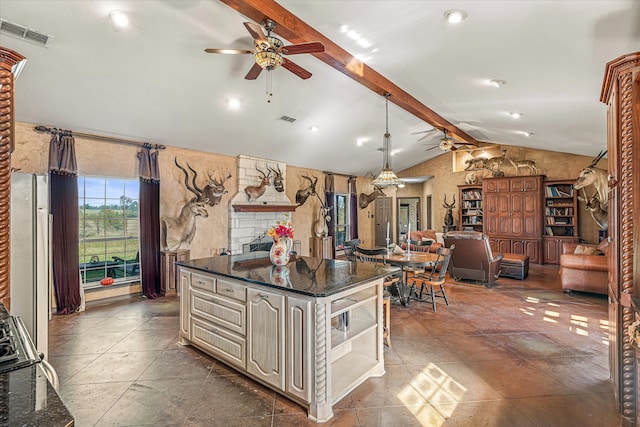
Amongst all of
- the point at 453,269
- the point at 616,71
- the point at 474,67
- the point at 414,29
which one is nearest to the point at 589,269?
the point at 453,269

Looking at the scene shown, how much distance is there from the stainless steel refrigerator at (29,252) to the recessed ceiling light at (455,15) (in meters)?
3.41

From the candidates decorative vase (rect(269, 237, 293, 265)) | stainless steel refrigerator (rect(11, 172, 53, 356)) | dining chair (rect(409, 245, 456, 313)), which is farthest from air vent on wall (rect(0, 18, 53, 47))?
dining chair (rect(409, 245, 456, 313))

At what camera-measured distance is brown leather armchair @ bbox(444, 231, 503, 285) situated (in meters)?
5.73

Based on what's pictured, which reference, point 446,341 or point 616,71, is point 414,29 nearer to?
point 616,71

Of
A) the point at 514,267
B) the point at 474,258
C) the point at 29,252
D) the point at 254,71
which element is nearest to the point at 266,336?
the point at 29,252

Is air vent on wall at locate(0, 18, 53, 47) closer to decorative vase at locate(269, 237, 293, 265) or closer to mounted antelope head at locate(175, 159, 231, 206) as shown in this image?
mounted antelope head at locate(175, 159, 231, 206)

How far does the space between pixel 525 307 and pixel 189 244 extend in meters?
5.53

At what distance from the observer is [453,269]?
625 cm

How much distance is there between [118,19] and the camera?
2.79 meters

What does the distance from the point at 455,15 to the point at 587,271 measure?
4.69 m

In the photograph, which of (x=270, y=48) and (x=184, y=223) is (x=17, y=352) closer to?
(x=270, y=48)

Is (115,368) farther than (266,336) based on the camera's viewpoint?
Yes

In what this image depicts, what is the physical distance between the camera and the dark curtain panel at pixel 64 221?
167 inches

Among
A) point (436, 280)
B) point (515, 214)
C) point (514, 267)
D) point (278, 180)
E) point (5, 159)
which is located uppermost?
point (278, 180)
